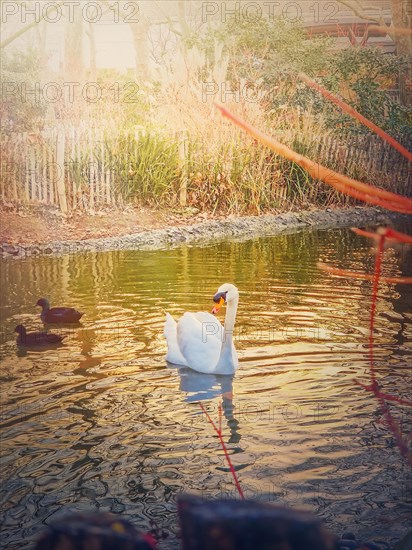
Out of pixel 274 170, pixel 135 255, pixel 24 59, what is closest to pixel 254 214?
pixel 274 170

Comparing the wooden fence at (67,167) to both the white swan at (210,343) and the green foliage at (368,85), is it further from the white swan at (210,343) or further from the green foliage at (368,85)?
the white swan at (210,343)

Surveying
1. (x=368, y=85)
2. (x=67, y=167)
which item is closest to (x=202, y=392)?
(x=67, y=167)

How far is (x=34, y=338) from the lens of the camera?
391cm

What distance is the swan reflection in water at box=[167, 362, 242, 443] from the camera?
3.22 metres

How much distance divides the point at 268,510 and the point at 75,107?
452 cm

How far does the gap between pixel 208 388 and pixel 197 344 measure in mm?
187

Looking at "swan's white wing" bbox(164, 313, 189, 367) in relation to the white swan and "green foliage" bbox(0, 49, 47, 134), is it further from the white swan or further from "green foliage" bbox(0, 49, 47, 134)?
"green foliage" bbox(0, 49, 47, 134)

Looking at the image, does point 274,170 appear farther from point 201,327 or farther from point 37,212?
point 201,327

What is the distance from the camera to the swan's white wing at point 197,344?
11.4ft

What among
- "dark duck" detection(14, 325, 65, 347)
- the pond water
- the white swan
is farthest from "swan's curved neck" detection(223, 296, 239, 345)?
"dark duck" detection(14, 325, 65, 347)

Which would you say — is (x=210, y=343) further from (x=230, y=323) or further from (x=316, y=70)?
(x=316, y=70)

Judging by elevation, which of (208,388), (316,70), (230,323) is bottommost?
(208,388)

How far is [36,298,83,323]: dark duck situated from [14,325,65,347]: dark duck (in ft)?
0.65

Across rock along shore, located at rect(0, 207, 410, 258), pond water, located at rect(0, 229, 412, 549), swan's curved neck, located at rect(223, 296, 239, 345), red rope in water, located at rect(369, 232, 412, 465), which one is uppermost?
red rope in water, located at rect(369, 232, 412, 465)
